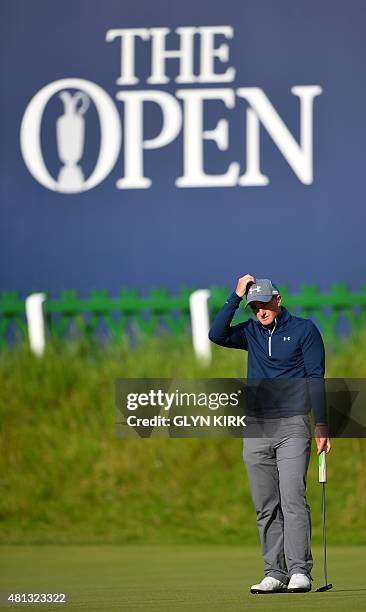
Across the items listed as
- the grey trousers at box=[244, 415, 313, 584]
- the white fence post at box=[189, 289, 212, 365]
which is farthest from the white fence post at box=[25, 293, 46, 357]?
the grey trousers at box=[244, 415, 313, 584]

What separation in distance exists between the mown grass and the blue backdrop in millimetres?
489

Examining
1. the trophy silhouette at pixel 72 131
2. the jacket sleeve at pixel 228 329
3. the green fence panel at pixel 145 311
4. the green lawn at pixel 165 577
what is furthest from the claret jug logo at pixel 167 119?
the jacket sleeve at pixel 228 329

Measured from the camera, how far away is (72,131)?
21.1ft

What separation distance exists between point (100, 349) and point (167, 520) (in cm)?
92

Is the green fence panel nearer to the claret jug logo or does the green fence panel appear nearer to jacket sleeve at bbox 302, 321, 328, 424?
the claret jug logo

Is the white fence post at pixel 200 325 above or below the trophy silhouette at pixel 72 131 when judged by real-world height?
below

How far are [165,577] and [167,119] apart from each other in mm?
2268

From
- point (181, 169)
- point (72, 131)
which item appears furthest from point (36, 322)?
point (181, 169)

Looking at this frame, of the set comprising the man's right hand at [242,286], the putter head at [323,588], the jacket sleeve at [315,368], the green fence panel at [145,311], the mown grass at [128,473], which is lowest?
the putter head at [323,588]

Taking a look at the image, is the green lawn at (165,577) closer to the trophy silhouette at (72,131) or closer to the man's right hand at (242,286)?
the man's right hand at (242,286)

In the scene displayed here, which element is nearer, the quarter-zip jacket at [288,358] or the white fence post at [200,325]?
the quarter-zip jacket at [288,358]

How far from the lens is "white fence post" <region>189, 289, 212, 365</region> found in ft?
21.8

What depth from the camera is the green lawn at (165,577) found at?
4.01 meters

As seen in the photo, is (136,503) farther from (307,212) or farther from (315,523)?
(307,212)
